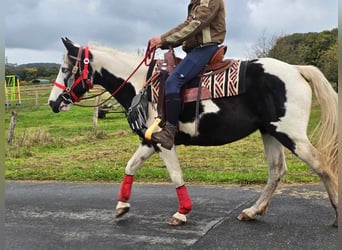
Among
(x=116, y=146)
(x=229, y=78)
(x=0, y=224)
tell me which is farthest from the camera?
(x=116, y=146)

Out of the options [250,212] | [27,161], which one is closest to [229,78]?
[250,212]

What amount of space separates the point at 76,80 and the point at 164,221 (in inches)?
81.9

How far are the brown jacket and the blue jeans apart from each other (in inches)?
5.8

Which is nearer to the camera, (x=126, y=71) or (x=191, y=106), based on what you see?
(x=191, y=106)

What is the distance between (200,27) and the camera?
464 cm

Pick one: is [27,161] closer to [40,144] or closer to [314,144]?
[40,144]

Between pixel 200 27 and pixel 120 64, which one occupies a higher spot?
pixel 200 27

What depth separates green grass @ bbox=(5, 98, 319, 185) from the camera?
300 inches

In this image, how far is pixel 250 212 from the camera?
192 inches

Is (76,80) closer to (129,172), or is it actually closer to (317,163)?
(129,172)

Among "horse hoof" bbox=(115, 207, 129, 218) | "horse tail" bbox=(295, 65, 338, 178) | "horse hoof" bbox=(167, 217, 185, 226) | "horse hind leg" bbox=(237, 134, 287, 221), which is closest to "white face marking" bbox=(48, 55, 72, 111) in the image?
"horse hoof" bbox=(115, 207, 129, 218)

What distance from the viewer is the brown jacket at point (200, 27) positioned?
4.62 meters

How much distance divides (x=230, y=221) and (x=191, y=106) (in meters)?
1.43

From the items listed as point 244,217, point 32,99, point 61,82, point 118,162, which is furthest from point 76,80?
point 32,99
